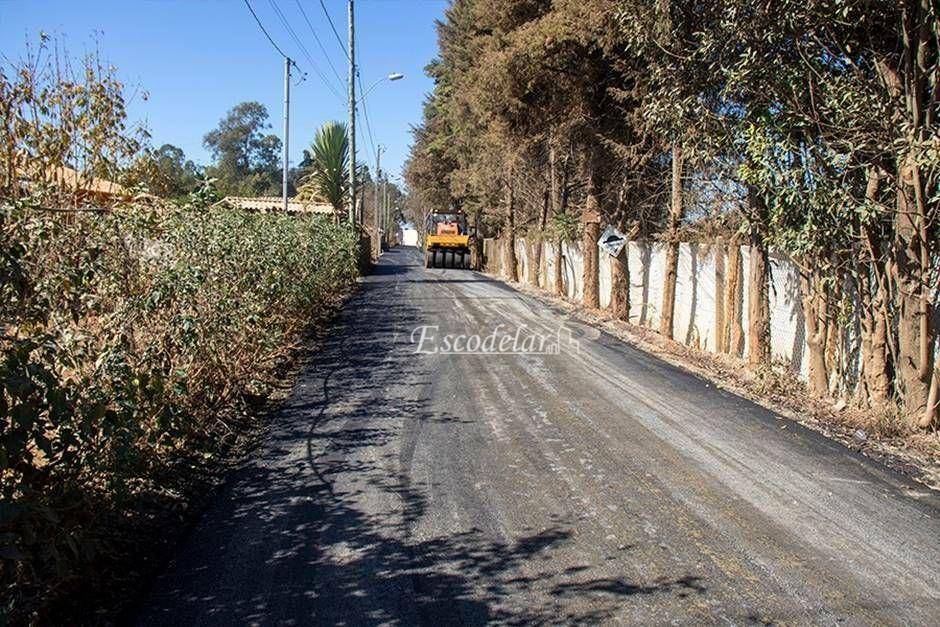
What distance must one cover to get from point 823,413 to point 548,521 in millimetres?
4343

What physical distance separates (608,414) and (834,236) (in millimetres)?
3208

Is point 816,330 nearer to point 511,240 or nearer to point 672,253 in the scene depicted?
point 672,253

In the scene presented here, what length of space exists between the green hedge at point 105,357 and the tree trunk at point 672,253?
755cm

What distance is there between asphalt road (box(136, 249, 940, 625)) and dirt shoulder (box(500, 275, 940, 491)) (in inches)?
10.8

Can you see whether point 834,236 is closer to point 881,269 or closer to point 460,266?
point 881,269

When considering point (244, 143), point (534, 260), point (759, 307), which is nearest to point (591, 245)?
point (759, 307)

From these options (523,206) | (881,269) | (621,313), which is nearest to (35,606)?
(881,269)

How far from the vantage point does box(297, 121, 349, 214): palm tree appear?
938 inches

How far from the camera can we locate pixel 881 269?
23.0 feet

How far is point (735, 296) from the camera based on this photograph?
34.1 ft

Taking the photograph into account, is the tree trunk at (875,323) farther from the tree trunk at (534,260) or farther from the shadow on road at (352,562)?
the tree trunk at (534,260)

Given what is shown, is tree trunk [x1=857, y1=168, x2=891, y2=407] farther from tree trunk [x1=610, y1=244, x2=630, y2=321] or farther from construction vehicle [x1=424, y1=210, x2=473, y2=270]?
construction vehicle [x1=424, y1=210, x2=473, y2=270]

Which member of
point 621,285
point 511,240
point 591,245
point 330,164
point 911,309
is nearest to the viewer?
point 911,309

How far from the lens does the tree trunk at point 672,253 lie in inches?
475
